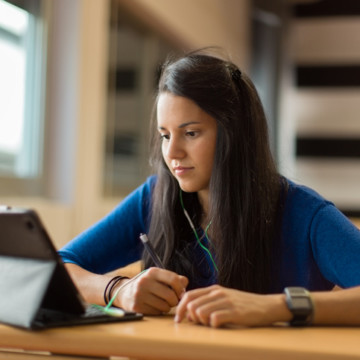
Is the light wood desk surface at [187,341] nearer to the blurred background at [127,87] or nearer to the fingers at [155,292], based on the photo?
the fingers at [155,292]

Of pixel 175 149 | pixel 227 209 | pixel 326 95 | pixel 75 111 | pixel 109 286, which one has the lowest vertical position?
pixel 109 286

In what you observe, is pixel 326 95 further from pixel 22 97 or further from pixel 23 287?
pixel 23 287

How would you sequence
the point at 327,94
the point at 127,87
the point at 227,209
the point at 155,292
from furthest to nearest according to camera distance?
1. the point at 327,94
2. the point at 127,87
3. the point at 227,209
4. the point at 155,292

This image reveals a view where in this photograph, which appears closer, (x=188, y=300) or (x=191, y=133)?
(x=188, y=300)

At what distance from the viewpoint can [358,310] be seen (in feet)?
3.92

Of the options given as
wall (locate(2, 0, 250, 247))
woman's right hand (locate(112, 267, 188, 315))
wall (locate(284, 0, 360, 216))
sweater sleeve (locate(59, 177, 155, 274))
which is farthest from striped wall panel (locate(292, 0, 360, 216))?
woman's right hand (locate(112, 267, 188, 315))

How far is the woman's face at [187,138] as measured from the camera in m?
1.48

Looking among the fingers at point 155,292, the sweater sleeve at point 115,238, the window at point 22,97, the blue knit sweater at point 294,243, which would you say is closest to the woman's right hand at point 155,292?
the fingers at point 155,292

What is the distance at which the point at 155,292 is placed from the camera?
1.26 m

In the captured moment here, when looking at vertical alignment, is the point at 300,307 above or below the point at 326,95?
below

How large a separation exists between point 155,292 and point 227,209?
0.34 metres

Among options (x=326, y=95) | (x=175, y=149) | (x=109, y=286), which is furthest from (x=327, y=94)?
(x=109, y=286)

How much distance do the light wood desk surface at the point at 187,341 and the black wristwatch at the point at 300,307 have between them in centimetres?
3

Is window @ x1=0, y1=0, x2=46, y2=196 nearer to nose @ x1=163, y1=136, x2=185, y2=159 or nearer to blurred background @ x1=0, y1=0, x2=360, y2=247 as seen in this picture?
blurred background @ x1=0, y1=0, x2=360, y2=247
